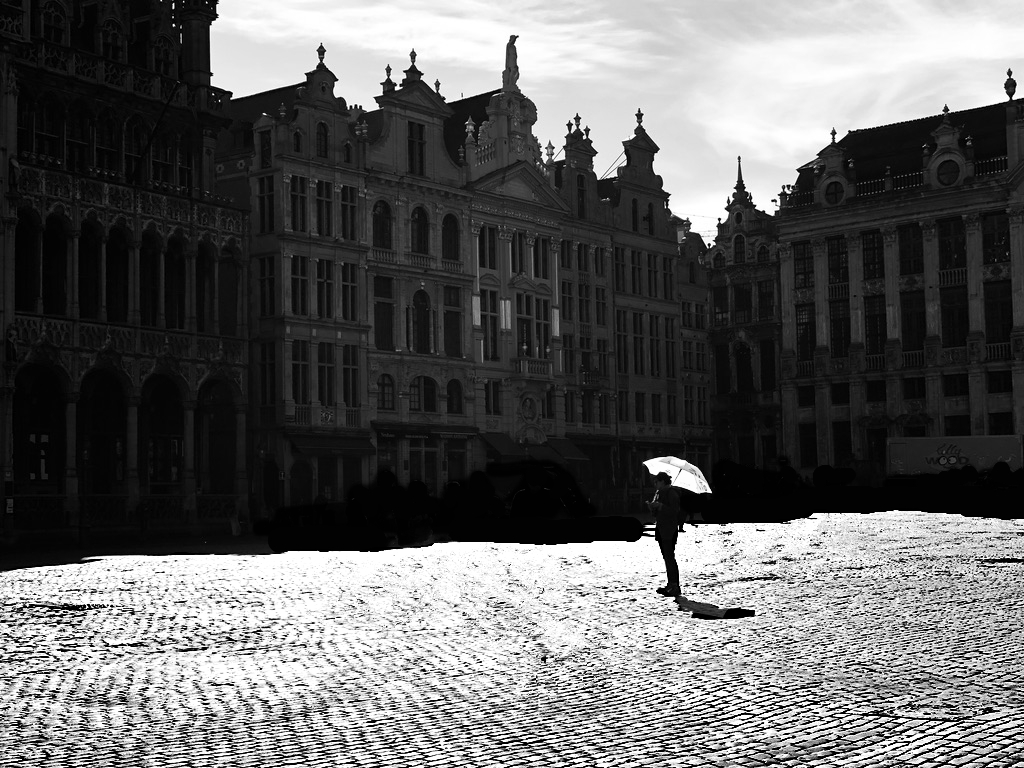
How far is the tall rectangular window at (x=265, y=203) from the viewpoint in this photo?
6919cm

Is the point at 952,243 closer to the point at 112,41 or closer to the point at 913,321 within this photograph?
the point at 913,321

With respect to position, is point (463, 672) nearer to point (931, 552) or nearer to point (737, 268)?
point (931, 552)

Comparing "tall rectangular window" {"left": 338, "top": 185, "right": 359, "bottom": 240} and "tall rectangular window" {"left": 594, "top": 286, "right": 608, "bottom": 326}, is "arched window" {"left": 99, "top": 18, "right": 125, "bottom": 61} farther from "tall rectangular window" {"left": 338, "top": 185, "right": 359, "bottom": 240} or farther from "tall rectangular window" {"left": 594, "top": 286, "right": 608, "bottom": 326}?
"tall rectangular window" {"left": 594, "top": 286, "right": 608, "bottom": 326}

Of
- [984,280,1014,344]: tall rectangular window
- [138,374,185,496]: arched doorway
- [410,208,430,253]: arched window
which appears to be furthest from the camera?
[984,280,1014,344]: tall rectangular window

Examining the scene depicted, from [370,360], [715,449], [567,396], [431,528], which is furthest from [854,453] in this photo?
[431,528]

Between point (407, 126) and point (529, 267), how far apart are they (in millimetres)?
10549

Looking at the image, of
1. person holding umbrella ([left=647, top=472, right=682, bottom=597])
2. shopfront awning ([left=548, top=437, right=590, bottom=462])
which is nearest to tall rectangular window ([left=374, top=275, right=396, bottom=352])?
shopfront awning ([left=548, top=437, right=590, bottom=462])

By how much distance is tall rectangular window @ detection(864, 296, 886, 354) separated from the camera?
96375 millimetres

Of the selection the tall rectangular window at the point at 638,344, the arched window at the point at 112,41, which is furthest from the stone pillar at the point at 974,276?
the arched window at the point at 112,41

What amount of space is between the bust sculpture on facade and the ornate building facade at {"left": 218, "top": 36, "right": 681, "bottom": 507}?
0.08m

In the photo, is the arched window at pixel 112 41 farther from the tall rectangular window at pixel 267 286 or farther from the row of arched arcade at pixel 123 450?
the row of arched arcade at pixel 123 450

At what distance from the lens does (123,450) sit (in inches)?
2341

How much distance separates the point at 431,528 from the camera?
45656 mm

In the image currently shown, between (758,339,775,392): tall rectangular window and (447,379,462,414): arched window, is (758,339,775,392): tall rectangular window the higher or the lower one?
the higher one
